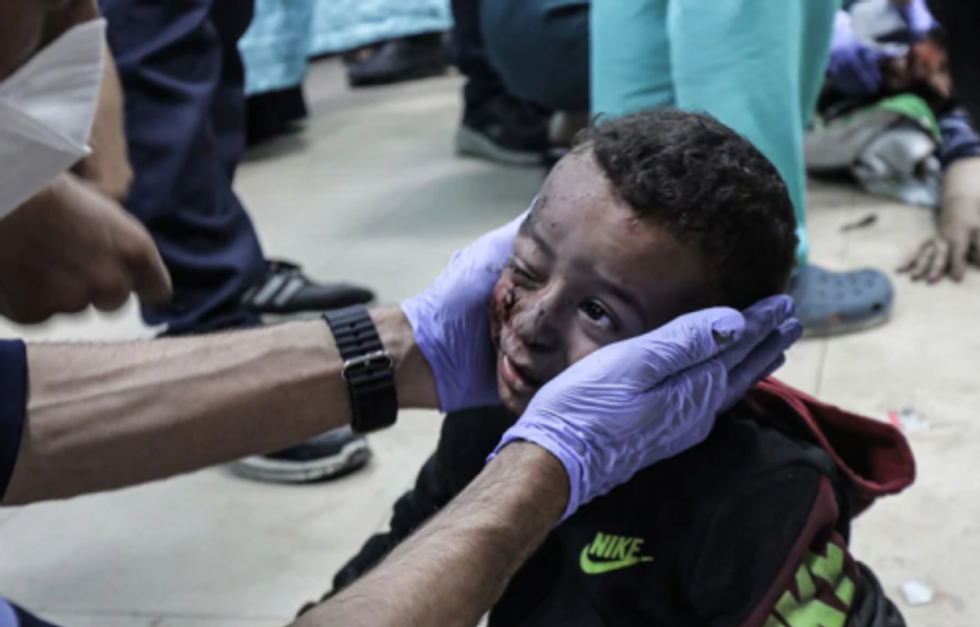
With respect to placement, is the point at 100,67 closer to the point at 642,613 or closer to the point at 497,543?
the point at 497,543

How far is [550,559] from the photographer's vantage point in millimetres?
948

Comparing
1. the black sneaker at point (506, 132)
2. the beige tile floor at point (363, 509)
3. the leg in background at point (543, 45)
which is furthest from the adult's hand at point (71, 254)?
the black sneaker at point (506, 132)

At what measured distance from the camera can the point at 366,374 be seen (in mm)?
1085

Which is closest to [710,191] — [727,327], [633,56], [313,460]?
[727,327]

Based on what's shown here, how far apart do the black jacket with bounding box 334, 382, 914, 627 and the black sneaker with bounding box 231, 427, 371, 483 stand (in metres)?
0.58

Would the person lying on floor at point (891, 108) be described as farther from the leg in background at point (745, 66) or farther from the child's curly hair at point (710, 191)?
the child's curly hair at point (710, 191)

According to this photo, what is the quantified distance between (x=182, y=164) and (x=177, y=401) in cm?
67

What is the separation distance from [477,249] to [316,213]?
5.44ft

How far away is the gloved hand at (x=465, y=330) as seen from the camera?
109 cm

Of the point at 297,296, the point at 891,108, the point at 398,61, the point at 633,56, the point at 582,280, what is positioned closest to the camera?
the point at 582,280

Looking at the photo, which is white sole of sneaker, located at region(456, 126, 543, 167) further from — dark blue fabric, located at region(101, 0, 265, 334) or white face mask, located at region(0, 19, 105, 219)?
white face mask, located at region(0, 19, 105, 219)

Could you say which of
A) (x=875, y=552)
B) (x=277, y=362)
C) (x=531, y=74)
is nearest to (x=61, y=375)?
(x=277, y=362)

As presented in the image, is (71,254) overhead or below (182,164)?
overhead

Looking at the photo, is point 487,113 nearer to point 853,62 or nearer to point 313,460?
point 853,62
